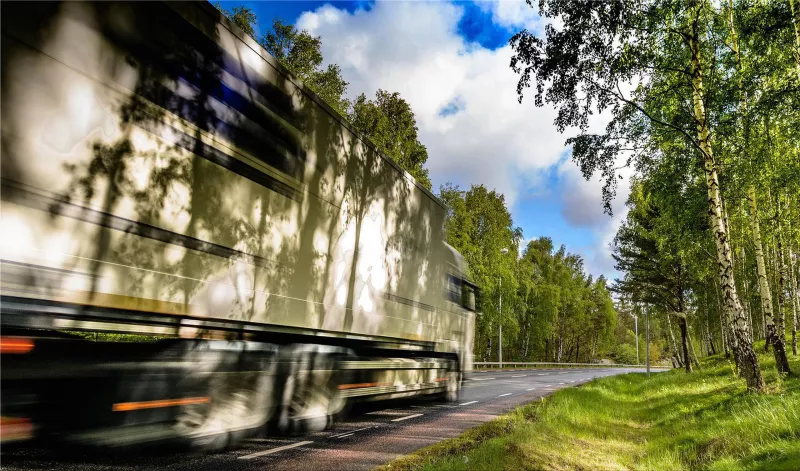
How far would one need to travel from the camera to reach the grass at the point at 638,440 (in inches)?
204

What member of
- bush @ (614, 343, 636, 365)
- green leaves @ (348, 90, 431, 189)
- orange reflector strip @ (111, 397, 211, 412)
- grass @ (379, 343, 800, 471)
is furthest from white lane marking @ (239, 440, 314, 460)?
bush @ (614, 343, 636, 365)

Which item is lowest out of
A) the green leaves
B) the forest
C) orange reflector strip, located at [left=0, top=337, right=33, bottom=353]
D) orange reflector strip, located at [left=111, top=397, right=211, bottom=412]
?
orange reflector strip, located at [left=111, top=397, right=211, bottom=412]

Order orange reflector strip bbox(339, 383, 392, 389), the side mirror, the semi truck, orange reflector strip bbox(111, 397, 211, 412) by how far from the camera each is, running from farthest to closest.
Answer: the side mirror, orange reflector strip bbox(339, 383, 392, 389), orange reflector strip bbox(111, 397, 211, 412), the semi truck

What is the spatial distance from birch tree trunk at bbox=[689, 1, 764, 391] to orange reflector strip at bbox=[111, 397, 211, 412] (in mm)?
10819

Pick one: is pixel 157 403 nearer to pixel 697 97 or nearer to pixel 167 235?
pixel 167 235

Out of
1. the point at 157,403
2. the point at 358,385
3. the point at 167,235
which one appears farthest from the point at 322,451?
the point at 167,235

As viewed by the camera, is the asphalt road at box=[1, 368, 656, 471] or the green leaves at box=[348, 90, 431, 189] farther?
the green leaves at box=[348, 90, 431, 189]

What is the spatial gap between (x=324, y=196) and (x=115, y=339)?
10.7 ft

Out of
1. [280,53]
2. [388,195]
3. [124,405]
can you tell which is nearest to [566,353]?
[280,53]

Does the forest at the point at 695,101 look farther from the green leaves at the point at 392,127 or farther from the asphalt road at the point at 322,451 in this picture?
the asphalt road at the point at 322,451

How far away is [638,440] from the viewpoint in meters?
8.61

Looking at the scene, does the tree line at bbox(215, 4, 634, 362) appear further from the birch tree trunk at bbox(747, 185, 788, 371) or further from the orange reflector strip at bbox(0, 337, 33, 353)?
the birch tree trunk at bbox(747, 185, 788, 371)

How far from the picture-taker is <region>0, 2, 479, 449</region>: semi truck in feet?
9.77

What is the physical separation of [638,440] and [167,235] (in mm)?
8881
